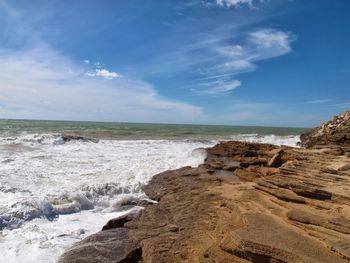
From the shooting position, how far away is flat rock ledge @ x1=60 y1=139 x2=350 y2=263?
414 centimetres

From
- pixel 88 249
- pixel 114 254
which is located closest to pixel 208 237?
pixel 114 254

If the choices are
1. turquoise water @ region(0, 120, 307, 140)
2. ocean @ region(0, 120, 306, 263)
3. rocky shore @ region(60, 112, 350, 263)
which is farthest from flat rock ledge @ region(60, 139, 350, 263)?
turquoise water @ region(0, 120, 307, 140)

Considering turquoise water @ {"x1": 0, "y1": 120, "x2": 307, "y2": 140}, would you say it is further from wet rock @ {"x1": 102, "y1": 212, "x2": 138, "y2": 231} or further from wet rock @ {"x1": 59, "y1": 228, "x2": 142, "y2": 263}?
wet rock @ {"x1": 59, "y1": 228, "x2": 142, "y2": 263}

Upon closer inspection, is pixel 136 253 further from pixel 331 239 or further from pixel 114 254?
pixel 331 239

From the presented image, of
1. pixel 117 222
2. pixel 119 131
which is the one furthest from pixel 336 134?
pixel 119 131

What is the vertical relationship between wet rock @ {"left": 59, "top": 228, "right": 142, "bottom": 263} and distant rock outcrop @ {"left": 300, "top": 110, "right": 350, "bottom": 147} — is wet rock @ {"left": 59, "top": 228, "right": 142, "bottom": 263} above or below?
below

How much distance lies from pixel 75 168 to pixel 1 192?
391 cm

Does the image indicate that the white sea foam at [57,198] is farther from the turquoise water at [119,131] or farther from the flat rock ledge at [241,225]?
the turquoise water at [119,131]

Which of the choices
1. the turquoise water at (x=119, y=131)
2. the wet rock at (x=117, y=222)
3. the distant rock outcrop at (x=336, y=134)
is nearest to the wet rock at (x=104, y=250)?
the wet rock at (x=117, y=222)

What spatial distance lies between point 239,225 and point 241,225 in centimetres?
4

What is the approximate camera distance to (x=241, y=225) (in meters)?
5.01

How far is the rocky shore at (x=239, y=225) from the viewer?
4145mm

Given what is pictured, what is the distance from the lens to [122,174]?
10.8 metres

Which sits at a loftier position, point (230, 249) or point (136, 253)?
point (230, 249)
